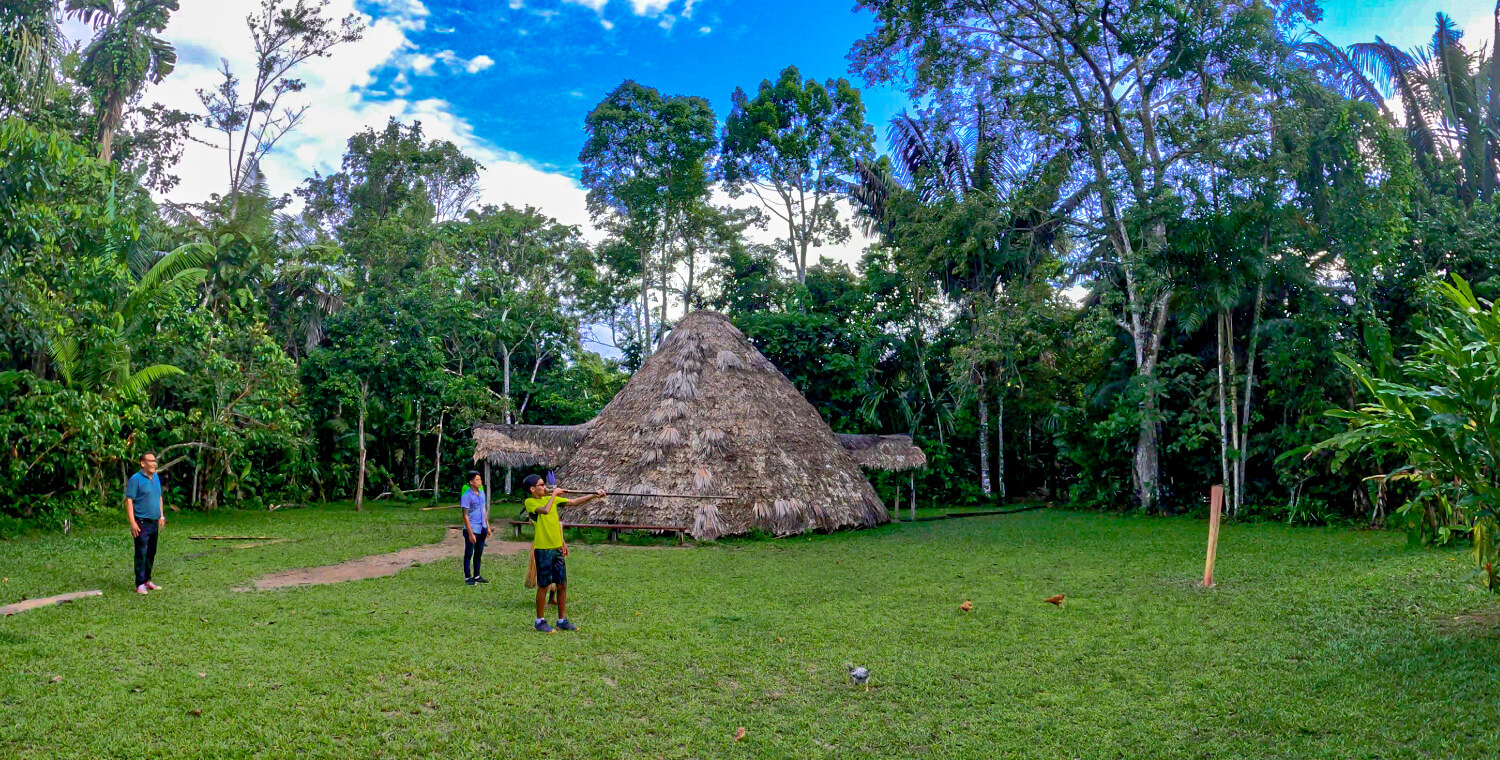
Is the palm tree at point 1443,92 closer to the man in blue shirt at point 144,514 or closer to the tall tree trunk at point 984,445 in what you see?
the tall tree trunk at point 984,445

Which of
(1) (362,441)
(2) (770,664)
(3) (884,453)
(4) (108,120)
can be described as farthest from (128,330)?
(2) (770,664)

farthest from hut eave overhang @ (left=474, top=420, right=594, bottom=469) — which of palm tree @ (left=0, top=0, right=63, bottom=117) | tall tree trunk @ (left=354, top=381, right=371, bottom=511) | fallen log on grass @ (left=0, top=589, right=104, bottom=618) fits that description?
palm tree @ (left=0, top=0, right=63, bottom=117)

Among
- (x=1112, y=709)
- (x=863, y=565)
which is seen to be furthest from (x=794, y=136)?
(x=1112, y=709)

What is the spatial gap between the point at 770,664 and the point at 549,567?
1.92m

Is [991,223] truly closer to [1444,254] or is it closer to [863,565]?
[1444,254]

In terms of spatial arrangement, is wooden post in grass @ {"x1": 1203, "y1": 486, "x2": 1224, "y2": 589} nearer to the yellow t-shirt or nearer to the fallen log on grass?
the yellow t-shirt

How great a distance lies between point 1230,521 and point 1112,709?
11194mm

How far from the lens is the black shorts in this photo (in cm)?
629

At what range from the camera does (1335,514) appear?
1309 cm

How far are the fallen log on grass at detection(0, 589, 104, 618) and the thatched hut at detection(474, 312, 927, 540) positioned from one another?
19.2ft

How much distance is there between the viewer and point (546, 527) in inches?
247

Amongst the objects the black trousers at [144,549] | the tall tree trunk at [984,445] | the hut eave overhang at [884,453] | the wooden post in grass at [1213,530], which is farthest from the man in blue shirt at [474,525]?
the tall tree trunk at [984,445]

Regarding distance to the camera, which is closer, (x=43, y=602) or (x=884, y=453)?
(x=43, y=602)

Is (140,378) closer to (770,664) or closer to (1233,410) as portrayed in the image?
(770,664)
